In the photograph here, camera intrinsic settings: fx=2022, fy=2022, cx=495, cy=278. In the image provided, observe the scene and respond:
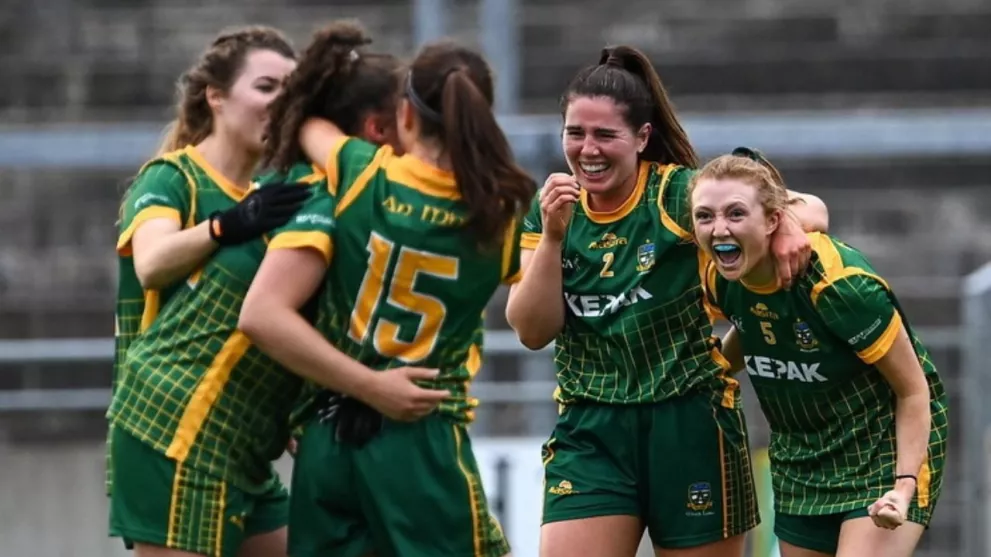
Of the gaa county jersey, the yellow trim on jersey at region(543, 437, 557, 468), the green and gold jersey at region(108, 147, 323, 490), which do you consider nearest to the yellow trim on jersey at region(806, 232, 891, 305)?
the yellow trim on jersey at region(543, 437, 557, 468)

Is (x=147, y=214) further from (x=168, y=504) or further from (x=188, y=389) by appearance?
(x=168, y=504)

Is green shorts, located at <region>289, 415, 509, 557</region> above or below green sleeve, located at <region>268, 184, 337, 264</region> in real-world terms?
below

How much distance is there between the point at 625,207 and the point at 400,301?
2.71ft

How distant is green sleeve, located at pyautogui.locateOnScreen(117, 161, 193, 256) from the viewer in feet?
17.0

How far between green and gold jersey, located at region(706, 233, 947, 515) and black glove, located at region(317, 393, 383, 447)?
1.01 metres

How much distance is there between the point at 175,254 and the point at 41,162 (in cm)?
411

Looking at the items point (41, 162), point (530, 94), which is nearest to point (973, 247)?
point (530, 94)

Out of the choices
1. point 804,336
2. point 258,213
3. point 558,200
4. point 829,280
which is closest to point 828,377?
point 804,336

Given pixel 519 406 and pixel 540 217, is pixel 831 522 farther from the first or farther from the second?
pixel 519 406

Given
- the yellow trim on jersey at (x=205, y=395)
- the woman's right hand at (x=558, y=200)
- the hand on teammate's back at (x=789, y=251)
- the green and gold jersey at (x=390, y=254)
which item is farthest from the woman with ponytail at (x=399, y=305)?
the hand on teammate's back at (x=789, y=251)

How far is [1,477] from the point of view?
8.98 metres

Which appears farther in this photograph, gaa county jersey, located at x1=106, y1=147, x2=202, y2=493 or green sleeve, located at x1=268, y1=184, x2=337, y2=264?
gaa county jersey, located at x1=106, y1=147, x2=202, y2=493

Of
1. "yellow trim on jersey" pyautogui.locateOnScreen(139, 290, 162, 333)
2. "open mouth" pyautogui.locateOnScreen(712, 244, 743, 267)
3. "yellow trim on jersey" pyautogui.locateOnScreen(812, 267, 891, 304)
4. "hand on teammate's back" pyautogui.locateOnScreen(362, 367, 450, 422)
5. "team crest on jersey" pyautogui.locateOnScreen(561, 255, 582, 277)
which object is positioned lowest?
"hand on teammate's back" pyautogui.locateOnScreen(362, 367, 450, 422)

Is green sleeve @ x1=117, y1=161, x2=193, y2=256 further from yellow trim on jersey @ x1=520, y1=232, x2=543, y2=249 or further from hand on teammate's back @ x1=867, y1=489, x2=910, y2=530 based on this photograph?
hand on teammate's back @ x1=867, y1=489, x2=910, y2=530
